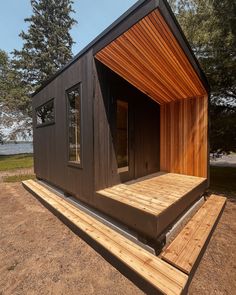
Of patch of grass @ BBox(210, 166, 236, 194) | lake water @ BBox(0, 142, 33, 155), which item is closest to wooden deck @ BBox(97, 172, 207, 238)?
patch of grass @ BBox(210, 166, 236, 194)

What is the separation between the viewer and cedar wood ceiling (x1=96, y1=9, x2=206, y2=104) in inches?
94.6

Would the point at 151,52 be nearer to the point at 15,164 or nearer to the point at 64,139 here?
the point at 64,139

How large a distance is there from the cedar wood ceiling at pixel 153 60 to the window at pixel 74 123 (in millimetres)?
948

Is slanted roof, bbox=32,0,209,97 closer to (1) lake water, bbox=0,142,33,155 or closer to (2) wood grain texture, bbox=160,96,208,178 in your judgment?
(2) wood grain texture, bbox=160,96,208,178

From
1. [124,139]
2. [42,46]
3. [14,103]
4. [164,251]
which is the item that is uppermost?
[42,46]

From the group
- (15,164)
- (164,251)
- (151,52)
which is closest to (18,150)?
(15,164)

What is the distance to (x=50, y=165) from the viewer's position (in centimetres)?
505

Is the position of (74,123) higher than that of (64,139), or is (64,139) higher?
(74,123)

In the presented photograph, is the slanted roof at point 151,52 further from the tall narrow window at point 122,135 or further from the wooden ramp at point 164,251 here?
the wooden ramp at point 164,251

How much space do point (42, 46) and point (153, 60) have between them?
17091 mm

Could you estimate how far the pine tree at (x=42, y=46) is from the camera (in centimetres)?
1634

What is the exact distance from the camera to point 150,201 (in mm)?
2729

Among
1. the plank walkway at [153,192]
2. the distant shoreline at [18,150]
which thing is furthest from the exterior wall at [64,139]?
the distant shoreline at [18,150]

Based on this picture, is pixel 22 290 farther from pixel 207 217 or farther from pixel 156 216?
pixel 207 217
